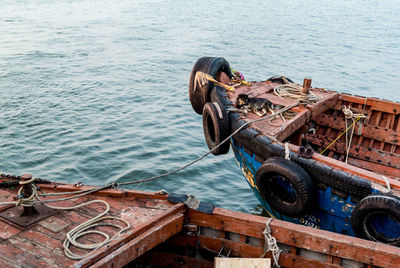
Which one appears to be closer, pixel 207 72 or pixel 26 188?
pixel 26 188

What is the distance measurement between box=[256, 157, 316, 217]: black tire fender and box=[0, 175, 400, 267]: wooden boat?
2.74ft

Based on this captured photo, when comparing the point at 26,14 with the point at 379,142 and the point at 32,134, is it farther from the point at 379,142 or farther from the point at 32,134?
the point at 379,142

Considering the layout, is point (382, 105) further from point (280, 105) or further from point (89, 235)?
point (89, 235)

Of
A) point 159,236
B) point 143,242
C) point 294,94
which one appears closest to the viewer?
point 143,242

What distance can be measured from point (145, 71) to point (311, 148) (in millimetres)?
14817

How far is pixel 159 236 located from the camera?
181 inches

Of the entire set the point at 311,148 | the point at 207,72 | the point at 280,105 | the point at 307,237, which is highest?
the point at 207,72

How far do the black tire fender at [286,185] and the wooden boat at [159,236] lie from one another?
32.9 inches

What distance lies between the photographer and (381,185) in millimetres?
4988

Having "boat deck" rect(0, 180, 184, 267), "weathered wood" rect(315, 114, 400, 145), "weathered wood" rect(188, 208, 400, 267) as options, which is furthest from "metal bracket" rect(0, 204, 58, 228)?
"weathered wood" rect(315, 114, 400, 145)

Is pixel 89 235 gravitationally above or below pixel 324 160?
below

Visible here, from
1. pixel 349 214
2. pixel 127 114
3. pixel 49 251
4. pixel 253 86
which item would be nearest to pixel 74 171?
A: pixel 127 114

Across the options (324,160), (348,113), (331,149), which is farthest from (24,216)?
(348,113)

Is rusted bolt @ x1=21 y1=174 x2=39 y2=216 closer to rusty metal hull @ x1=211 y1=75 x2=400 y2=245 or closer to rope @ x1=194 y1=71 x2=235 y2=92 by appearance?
rusty metal hull @ x1=211 y1=75 x2=400 y2=245
